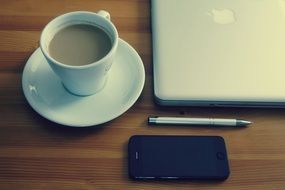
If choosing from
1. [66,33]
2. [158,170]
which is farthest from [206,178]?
[66,33]

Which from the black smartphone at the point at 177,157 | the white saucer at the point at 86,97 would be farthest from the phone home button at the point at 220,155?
the white saucer at the point at 86,97

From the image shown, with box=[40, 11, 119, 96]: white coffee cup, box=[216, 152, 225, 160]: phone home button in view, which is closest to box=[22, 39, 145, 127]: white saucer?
box=[40, 11, 119, 96]: white coffee cup

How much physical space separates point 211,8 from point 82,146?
1.01 ft

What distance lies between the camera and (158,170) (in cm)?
48

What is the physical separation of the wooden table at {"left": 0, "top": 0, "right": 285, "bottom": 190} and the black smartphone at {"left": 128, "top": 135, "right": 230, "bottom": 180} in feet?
0.04

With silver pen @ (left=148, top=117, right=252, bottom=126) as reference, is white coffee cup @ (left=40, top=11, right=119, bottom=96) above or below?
above

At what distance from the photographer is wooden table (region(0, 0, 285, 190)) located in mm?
486

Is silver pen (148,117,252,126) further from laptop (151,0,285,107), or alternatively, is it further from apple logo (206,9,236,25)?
apple logo (206,9,236,25)

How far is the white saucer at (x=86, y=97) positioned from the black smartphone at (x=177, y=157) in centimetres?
6

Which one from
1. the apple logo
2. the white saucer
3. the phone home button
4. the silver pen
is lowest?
the phone home button

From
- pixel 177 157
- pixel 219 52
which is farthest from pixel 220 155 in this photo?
pixel 219 52

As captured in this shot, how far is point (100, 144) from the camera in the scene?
513 millimetres

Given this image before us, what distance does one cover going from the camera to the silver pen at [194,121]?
0.53 metres

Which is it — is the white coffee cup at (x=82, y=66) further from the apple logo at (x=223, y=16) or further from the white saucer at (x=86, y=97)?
the apple logo at (x=223, y=16)
